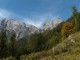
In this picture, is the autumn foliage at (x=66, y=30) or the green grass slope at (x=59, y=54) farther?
the autumn foliage at (x=66, y=30)

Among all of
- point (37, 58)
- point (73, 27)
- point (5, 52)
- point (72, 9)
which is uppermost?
point (72, 9)

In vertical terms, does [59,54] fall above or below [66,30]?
below

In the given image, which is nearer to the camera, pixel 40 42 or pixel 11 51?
pixel 11 51

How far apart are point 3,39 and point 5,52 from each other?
6.95 meters

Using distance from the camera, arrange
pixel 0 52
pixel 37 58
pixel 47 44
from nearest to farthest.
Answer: pixel 37 58, pixel 0 52, pixel 47 44

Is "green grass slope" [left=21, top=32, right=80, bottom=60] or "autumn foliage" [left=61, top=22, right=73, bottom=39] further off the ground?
"autumn foliage" [left=61, top=22, right=73, bottom=39]

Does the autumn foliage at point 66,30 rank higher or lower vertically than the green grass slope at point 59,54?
higher

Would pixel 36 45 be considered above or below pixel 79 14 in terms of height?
below

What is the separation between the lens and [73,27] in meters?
113

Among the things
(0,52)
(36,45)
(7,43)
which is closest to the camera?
(0,52)

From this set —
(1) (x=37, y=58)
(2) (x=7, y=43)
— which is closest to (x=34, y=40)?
(2) (x=7, y=43)

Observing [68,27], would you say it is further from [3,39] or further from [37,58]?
[37,58]

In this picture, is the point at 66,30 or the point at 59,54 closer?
the point at 59,54

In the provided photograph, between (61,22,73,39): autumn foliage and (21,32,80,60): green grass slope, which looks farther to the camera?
(61,22,73,39): autumn foliage
